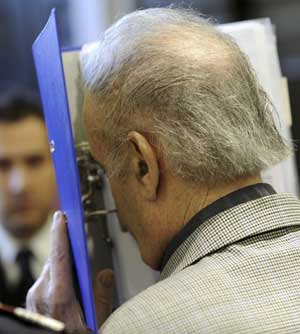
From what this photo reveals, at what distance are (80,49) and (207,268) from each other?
0.55 m

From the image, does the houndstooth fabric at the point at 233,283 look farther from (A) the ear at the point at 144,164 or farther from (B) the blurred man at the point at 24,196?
(B) the blurred man at the point at 24,196

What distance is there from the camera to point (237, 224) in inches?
34.9

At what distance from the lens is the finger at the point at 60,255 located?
109cm

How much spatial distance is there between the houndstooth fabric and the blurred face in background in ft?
3.80

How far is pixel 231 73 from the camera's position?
0.94m

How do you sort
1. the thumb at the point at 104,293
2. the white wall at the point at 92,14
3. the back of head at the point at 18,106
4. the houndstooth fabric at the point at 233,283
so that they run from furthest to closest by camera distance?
the white wall at the point at 92,14 < the back of head at the point at 18,106 < the thumb at the point at 104,293 < the houndstooth fabric at the point at 233,283

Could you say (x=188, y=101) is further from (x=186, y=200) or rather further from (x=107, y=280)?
(x=107, y=280)

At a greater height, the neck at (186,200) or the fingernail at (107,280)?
the neck at (186,200)

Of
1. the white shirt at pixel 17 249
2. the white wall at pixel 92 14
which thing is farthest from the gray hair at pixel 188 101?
the white wall at pixel 92 14

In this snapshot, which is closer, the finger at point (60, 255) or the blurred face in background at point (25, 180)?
the finger at point (60, 255)

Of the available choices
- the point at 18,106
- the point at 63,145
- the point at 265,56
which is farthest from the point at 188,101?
the point at 18,106

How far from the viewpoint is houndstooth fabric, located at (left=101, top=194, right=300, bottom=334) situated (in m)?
0.79

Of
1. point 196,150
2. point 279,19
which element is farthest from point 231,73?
point 279,19

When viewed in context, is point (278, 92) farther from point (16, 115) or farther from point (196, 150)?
point (16, 115)
